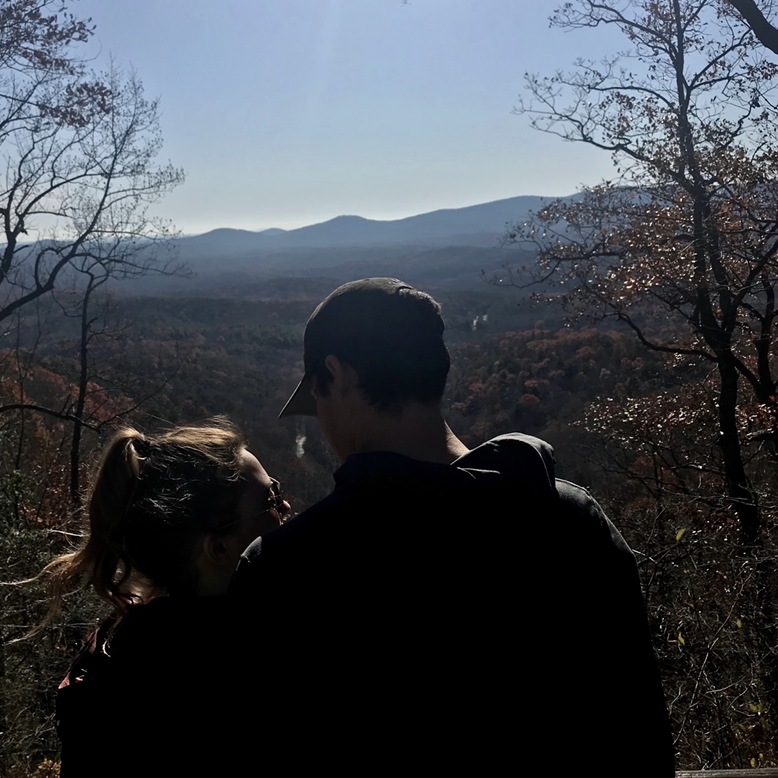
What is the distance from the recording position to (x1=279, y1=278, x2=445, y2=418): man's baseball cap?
126 cm

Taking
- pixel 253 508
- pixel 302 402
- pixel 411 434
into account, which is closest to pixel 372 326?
pixel 411 434

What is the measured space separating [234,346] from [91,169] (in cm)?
2899

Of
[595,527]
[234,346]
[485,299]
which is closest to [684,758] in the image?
[595,527]

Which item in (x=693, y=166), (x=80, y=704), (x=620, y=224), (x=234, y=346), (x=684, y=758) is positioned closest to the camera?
(x=80, y=704)

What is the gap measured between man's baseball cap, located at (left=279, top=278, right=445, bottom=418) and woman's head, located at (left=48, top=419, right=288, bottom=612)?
0.35 metres

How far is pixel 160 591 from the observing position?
1.45 m

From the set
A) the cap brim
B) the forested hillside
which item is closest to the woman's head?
the cap brim

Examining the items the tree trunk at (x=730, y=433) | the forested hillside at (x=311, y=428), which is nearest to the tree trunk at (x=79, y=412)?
the forested hillside at (x=311, y=428)

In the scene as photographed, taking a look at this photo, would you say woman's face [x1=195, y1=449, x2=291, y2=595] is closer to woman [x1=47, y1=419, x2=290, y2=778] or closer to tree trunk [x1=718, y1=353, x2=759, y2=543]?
woman [x1=47, y1=419, x2=290, y2=778]

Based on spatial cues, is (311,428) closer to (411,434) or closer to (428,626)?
(411,434)

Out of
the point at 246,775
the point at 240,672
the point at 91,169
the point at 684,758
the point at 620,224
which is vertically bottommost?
the point at 684,758

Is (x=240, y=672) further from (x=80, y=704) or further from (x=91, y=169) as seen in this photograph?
(x=91, y=169)

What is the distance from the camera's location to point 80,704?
4.14 ft

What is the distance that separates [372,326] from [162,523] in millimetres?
618
